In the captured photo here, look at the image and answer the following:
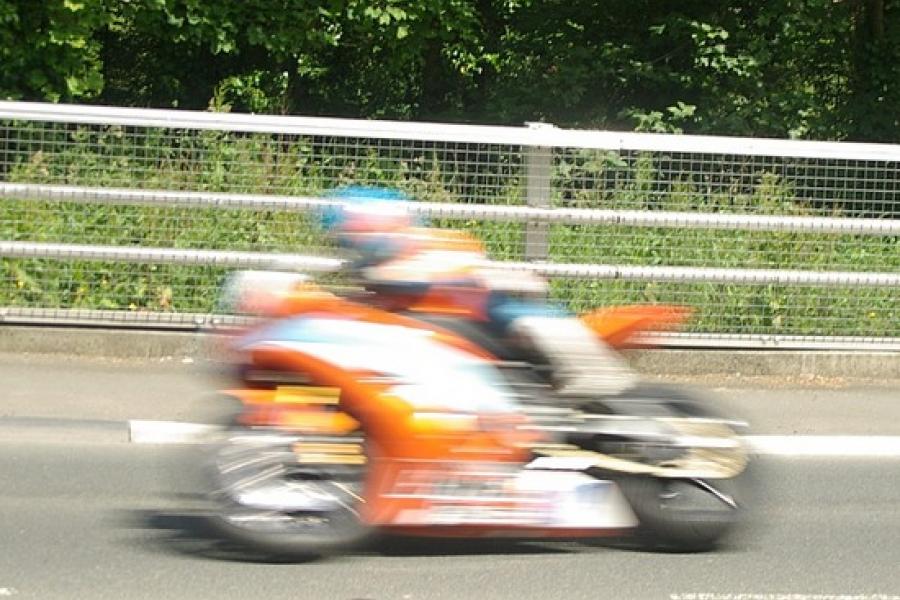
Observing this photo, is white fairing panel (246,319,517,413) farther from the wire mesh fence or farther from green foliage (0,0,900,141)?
green foliage (0,0,900,141)

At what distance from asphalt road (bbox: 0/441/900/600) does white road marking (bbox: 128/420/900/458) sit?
0.71 m

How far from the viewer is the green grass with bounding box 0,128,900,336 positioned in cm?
999

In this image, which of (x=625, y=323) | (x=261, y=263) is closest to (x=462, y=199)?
(x=261, y=263)

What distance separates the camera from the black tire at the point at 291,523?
6020mm

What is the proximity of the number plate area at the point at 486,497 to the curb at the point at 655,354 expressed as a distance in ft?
12.0

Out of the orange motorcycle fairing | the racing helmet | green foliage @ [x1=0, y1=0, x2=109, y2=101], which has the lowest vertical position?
the orange motorcycle fairing

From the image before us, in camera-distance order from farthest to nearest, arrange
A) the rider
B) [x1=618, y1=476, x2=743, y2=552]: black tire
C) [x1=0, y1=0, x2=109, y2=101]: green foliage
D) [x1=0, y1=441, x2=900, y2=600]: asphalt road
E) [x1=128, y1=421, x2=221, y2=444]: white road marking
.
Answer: [x1=0, y1=0, x2=109, y2=101]: green foliage, [x1=128, y1=421, x2=221, y2=444]: white road marking, [x1=618, y1=476, x2=743, y2=552]: black tire, the rider, [x1=0, y1=441, x2=900, y2=600]: asphalt road

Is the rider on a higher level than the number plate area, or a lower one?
higher

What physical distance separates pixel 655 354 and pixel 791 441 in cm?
174

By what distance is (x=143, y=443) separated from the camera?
8.07 meters

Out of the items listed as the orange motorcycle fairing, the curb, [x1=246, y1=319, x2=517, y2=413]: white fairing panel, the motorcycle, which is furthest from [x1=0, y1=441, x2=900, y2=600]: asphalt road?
the curb

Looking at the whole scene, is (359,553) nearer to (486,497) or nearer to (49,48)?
(486,497)

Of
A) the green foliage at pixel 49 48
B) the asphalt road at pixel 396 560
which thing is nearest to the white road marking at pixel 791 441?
the asphalt road at pixel 396 560

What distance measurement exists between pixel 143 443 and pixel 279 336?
2366 millimetres
